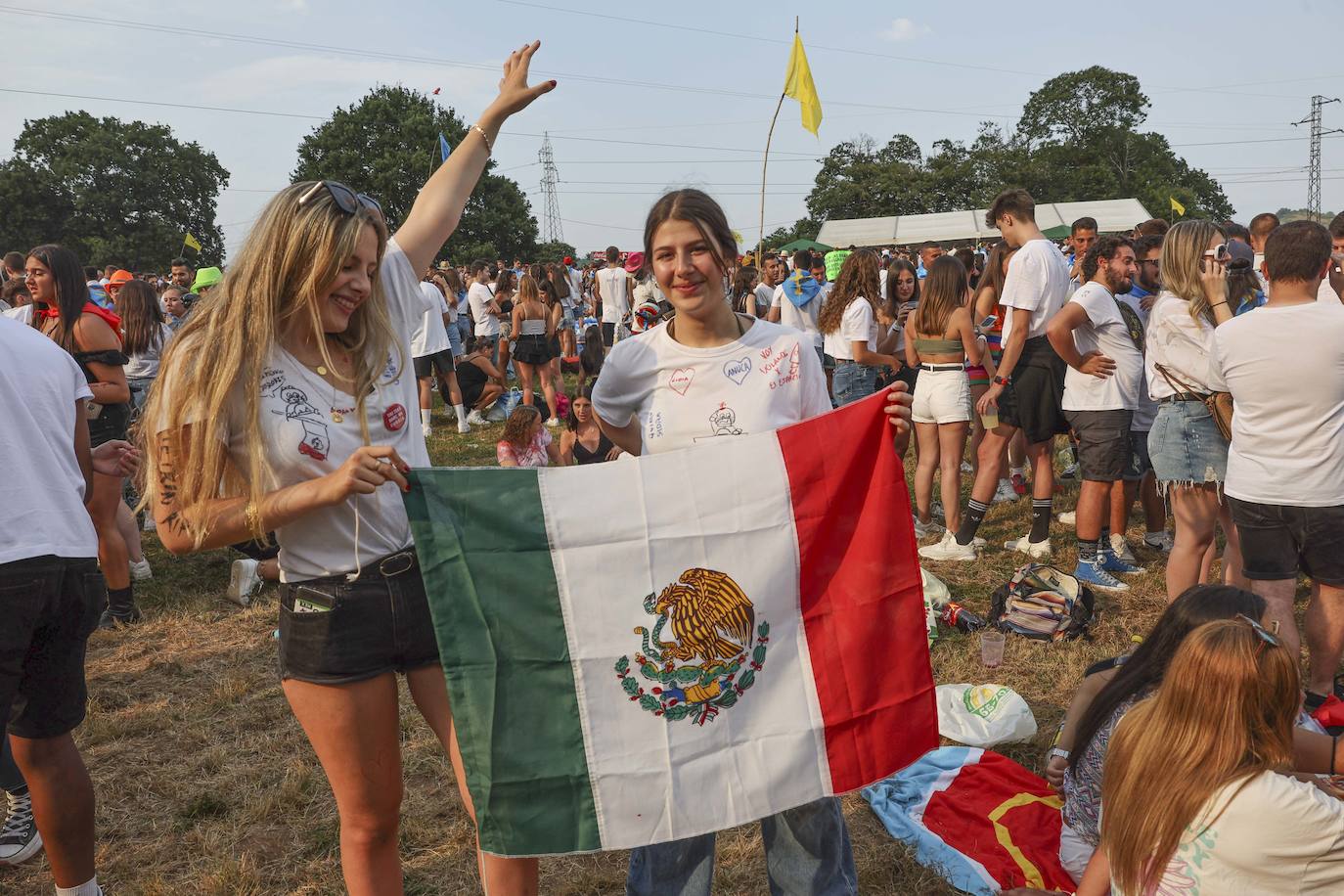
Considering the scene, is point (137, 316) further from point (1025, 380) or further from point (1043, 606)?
point (1043, 606)

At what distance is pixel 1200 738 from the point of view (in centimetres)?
216

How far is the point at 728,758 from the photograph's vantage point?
2.30 meters

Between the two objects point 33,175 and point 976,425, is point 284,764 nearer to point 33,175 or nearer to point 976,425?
point 976,425

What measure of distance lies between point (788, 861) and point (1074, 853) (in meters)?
1.23

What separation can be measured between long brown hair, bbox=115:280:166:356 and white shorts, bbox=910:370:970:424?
223 inches

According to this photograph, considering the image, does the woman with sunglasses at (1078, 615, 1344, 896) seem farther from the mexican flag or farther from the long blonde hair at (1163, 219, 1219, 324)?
the long blonde hair at (1163, 219, 1219, 324)

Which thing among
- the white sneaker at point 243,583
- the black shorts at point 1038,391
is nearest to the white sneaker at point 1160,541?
the black shorts at point 1038,391

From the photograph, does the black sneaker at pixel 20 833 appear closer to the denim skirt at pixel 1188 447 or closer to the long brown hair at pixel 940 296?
the denim skirt at pixel 1188 447

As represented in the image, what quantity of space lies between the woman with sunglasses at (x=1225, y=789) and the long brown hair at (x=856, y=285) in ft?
18.7

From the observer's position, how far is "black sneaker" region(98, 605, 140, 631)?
6.16 metres

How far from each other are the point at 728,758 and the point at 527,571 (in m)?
0.66

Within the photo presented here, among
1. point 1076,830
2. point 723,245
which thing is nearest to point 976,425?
point 1076,830

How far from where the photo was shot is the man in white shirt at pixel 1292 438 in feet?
12.4

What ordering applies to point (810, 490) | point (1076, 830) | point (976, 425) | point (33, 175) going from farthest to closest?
point (33, 175)
point (976, 425)
point (1076, 830)
point (810, 490)
